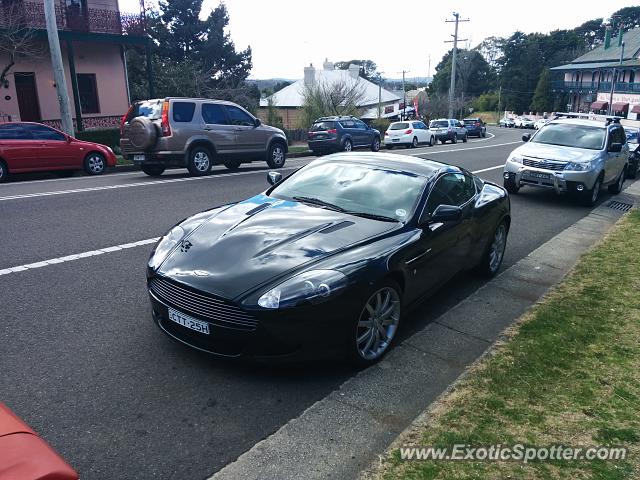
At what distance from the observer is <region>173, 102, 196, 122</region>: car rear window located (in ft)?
43.3

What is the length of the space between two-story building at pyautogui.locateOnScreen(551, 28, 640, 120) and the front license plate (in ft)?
217

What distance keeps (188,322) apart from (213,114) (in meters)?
11.3

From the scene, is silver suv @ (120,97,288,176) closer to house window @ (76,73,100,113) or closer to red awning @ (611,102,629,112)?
house window @ (76,73,100,113)

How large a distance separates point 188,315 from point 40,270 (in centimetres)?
292

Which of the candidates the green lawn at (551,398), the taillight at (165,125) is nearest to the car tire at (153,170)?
the taillight at (165,125)

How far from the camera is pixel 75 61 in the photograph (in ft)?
80.0

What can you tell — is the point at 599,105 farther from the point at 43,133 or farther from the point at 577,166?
the point at 43,133

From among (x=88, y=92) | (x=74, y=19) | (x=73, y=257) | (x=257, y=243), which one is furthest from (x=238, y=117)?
(x=88, y=92)

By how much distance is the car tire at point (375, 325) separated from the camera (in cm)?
379

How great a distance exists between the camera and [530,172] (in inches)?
445

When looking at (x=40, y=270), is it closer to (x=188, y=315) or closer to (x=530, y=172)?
(x=188, y=315)

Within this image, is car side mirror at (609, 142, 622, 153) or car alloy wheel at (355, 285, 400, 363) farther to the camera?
car side mirror at (609, 142, 622, 153)

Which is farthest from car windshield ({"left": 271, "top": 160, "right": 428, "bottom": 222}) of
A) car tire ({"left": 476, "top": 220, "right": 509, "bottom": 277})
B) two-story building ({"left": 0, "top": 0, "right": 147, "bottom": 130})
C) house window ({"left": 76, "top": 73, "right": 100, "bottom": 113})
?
house window ({"left": 76, "top": 73, "right": 100, "bottom": 113})

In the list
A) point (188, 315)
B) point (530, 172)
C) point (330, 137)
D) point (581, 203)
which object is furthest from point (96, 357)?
point (330, 137)
